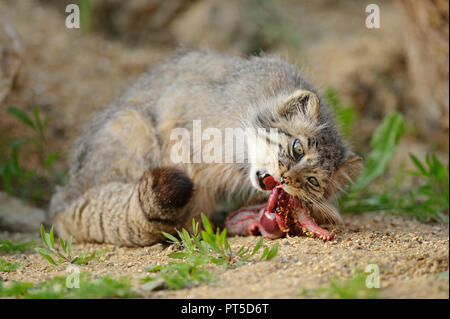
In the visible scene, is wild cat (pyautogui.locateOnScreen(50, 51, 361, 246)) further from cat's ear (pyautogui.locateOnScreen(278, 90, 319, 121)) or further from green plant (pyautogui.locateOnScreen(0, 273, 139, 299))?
green plant (pyautogui.locateOnScreen(0, 273, 139, 299))

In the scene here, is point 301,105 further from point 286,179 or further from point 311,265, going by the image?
point 311,265

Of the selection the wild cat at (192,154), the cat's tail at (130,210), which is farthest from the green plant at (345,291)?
the cat's tail at (130,210)

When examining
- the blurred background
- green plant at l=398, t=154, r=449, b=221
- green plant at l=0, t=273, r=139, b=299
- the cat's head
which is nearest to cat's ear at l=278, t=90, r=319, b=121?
the cat's head

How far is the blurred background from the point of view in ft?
22.2

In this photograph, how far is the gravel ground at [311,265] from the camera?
9.91ft

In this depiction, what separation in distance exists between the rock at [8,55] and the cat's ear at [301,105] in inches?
141

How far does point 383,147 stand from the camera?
21.7 feet

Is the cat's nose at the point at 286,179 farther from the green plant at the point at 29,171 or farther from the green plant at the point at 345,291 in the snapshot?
the green plant at the point at 29,171

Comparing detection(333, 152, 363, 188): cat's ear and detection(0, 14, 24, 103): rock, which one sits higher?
detection(0, 14, 24, 103): rock
